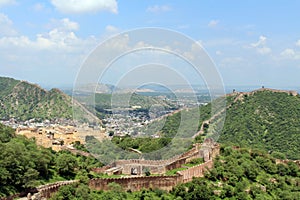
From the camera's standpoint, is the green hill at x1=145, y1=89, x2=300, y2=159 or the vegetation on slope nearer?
the vegetation on slope

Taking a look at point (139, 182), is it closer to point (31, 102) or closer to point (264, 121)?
point (264, 121)

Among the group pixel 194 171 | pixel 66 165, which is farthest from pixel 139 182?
pixel 66 165

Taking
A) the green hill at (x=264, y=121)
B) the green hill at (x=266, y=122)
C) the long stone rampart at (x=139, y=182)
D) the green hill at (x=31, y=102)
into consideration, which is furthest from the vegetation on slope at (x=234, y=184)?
the green hill at (x=31, y=102)

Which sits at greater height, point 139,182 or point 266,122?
point 266,122

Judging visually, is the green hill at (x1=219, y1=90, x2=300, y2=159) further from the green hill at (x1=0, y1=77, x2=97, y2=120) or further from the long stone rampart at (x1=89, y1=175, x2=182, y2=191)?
the green hill at (x1=0, y1=77, x2=97, y2=120)

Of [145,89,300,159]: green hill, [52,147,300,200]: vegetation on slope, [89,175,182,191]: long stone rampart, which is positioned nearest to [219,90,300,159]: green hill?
[145,89,300,159]: green hill

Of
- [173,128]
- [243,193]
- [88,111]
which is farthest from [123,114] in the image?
[243,193]

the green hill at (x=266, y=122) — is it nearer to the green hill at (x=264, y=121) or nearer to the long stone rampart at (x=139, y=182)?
the green hill at (x=264, y=121)

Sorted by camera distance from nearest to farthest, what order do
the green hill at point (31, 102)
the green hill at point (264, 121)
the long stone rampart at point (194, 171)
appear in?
the long stone rampart at point (194, 171), the green hill at point (264, 121), the green hill at point (31, 102)
